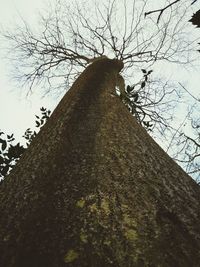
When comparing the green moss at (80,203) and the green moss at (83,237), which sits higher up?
the green moss at (80,203)

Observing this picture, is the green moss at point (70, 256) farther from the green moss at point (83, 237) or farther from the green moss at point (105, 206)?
the green moss at point (105, 206)

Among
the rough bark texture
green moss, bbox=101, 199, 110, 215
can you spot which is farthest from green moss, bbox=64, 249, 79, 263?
green moss, bbox=101, 199, 110, 215

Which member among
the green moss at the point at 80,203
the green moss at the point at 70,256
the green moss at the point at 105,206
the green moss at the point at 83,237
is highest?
the green moss at the point at 105,206

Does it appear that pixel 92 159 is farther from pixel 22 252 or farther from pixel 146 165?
pixel 22 252

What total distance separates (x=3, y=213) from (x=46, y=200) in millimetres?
263

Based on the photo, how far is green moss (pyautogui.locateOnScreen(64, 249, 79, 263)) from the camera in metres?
1.43

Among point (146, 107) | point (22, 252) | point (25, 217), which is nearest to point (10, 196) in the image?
point (25, 217)

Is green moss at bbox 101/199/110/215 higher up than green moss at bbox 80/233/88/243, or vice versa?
green moss at bbox 101/199/110/215

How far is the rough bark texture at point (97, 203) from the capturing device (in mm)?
1485

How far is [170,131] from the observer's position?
693cm

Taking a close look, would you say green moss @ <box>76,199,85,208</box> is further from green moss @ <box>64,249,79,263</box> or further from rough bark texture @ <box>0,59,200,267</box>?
green moss @ <box>64,249,79,263</box>

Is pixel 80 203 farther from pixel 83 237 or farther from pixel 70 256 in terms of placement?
pixel 70 256

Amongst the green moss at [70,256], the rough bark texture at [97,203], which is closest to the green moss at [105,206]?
the rough bark texture at [97,203]

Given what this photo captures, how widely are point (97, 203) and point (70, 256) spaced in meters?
0.37
